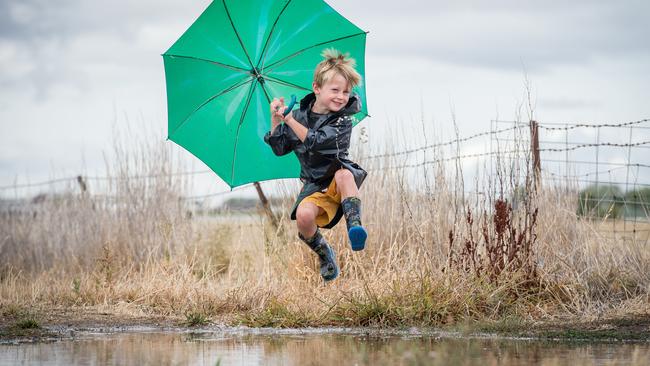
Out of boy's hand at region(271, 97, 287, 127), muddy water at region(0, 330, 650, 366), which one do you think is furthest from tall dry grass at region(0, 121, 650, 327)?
boy's hand at region(271, 97, 287, 127)

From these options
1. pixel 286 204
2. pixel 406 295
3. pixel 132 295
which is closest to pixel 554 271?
pixel 406 295

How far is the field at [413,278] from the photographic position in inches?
310

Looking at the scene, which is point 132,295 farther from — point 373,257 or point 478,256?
point 478,256

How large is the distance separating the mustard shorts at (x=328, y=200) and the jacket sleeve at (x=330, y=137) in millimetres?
313

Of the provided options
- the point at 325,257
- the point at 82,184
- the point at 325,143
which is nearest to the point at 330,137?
the point at 325,143

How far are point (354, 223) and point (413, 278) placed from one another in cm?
155

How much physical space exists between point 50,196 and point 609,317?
10275mm

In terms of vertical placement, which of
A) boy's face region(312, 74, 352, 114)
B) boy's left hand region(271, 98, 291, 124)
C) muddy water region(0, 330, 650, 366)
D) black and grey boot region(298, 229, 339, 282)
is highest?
boy's face region(312, 74, 352, 114)

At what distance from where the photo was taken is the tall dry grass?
7.98 m

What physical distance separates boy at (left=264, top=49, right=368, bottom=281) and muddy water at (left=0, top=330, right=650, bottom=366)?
90 centimetres

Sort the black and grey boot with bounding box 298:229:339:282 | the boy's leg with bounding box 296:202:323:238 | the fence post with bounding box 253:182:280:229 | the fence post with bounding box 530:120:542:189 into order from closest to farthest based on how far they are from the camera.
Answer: the boy's leg with bounding box 296:202:323:238
the black and grey boot with bounding box 298:229:339:282
the fence post with bounding box 530:120:542:189
the fence post with bounding box 253:182:280:229

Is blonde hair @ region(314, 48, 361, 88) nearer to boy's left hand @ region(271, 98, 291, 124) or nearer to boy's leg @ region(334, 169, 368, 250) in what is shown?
boy's left hand @ region(271, 98, 291, 124)

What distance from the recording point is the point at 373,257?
376 inches

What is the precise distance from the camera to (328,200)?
720 cm
